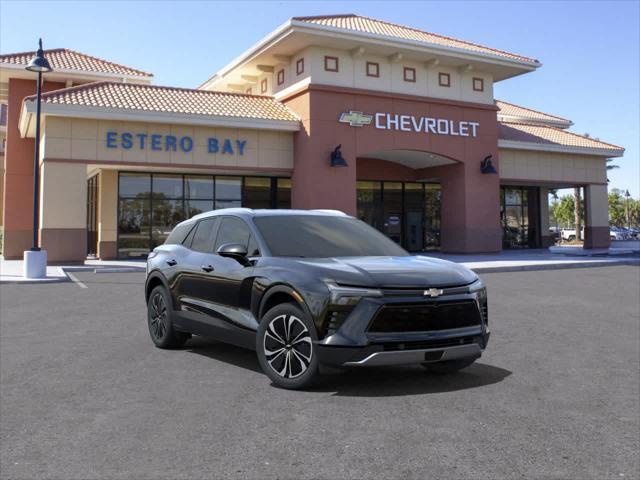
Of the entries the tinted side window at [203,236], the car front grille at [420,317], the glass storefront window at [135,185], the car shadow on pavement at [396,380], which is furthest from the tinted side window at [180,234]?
the glass storefront window at [135,185]

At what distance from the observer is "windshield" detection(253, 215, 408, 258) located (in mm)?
6062

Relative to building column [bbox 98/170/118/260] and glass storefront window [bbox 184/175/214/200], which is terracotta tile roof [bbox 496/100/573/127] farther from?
building column [bbox 98/170/118/260]

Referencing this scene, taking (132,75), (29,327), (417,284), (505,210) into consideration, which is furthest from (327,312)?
(505,210)

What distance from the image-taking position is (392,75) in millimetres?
27469

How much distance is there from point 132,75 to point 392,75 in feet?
42.7

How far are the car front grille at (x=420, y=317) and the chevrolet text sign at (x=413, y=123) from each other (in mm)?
21482

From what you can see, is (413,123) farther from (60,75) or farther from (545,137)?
(60,75)

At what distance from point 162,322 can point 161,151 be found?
17901mm

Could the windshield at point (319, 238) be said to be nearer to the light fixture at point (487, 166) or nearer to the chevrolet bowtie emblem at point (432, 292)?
the chevrolet bowtie emblem at point (432, 292)

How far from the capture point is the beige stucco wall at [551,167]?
1255 inches

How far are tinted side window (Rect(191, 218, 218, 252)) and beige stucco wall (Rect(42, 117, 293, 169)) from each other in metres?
17.5

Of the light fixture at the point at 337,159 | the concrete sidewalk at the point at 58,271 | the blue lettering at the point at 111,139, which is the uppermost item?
the blue lettering at the point at 111,139

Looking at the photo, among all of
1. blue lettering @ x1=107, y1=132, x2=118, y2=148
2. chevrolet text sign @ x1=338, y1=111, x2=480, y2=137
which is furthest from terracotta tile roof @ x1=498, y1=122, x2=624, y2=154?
blue lettering @ x1=107, y1=132, x2=118, y2=148

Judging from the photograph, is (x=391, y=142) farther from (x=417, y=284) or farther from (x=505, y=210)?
(x=417, y=284)
